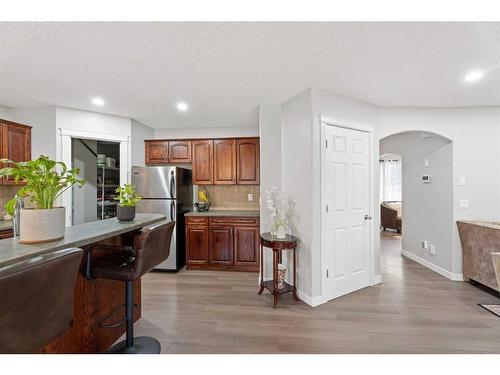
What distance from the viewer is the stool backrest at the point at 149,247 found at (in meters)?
1.54

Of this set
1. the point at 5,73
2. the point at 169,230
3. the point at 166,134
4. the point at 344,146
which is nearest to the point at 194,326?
the point at 169,230

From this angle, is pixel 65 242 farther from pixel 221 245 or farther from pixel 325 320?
pixel 221 245

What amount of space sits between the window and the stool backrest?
815 centimetres

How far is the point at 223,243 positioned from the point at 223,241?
31 mm

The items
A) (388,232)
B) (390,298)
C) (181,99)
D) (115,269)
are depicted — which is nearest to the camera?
(115,269)

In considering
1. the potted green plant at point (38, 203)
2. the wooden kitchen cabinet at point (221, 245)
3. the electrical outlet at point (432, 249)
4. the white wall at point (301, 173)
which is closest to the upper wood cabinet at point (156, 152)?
the wooden kitchen cabinet at point (221, 245)

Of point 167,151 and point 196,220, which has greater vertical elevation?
point 167,151

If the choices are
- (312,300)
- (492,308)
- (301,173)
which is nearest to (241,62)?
(301,173)

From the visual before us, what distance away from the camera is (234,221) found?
376 centimetres

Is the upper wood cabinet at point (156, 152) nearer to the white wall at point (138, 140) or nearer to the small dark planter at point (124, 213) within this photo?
the white wall at point (138, 140)

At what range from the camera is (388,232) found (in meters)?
6.81

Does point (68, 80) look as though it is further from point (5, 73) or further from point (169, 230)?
point (169, 230)

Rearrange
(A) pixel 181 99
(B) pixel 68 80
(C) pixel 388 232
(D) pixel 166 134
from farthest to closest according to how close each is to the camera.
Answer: (C) pixel 388 232, (D) pixel 166 134, (A) pixel 181 99, (B) pixel 68 80
